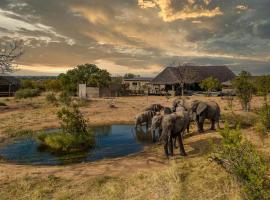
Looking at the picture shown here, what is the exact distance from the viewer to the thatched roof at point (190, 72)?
183 ft

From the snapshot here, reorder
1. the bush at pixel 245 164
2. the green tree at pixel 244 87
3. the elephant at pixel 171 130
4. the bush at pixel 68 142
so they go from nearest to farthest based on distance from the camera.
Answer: the bush at pixel 245 164 < the elephant at pixel 171 130 < the bush at pixel 68 142 < the green tree at pixel 244 87

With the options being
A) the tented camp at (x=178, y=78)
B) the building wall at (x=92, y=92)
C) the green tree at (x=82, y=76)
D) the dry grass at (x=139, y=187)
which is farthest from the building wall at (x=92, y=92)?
the dry grass at (x=139, y=187)

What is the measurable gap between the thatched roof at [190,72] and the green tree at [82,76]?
980 centimetres

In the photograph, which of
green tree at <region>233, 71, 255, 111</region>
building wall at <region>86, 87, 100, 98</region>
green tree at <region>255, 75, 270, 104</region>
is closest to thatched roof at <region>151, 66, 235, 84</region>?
building wall at <region>86, 87, 100, 98</region>

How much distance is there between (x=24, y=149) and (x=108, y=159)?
16.8 feet

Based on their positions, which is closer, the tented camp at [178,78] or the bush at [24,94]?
the bush at [24,94]

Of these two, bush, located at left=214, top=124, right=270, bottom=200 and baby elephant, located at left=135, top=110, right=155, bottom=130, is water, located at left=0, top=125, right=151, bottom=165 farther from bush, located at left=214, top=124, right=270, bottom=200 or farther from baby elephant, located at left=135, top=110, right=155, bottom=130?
bush, located at left=214, top=124, right=270, bottom=200

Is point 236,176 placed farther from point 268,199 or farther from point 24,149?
point 24,149

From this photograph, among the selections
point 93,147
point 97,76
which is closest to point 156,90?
point 97,76

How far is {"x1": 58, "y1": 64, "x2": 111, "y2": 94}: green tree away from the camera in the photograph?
5350 cm

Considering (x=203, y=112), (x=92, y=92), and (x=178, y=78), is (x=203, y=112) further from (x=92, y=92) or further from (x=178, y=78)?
(x=178, y=78)

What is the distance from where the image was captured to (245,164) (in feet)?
29.7

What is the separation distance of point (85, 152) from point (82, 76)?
137 ft

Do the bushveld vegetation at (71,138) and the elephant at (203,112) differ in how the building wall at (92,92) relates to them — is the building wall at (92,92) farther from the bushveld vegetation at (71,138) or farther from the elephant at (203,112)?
the elephant at (203,112)
